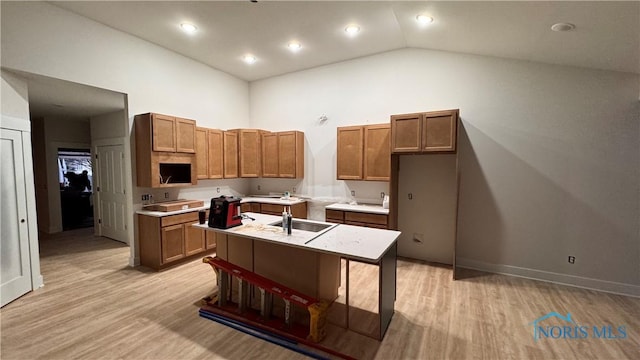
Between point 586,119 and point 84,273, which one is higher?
point 586,119

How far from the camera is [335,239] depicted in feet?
8.48

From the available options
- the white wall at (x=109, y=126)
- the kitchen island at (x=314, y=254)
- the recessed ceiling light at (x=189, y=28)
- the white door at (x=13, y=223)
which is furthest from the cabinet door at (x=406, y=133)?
the white wall at (x=109, y=126)

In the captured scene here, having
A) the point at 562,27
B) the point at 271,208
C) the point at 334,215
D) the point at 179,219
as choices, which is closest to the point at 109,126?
the point at 179,219

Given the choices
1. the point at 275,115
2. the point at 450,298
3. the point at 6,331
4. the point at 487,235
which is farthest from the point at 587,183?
the point at 6,331

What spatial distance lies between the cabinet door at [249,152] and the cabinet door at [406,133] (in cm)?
284

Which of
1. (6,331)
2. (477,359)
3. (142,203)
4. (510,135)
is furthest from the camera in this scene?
(142,203)

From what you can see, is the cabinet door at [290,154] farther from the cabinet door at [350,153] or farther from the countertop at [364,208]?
the countertop at [364,208]

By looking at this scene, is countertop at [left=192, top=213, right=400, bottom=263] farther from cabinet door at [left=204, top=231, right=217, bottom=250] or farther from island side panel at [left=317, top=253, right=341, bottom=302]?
cabinet door at [left=204, top=231, right=217, bottom=250]

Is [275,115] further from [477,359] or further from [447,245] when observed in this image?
[477,359]

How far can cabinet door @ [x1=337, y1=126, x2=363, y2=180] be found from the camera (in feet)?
14.7

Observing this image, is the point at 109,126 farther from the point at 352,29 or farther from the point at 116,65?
the point at 352,29

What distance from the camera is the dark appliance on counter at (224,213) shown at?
2924mm

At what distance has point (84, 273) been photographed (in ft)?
12.5

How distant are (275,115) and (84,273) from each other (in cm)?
418
